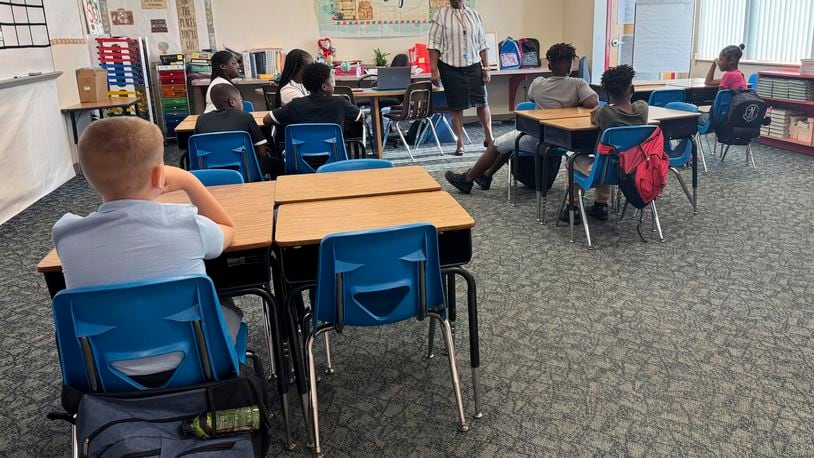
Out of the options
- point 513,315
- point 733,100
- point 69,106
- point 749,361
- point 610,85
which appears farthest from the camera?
point 69,106

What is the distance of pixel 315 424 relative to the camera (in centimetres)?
193

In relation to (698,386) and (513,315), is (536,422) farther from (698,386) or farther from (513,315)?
(513,315)

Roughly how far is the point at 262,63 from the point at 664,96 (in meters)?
4.86

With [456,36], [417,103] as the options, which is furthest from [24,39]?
[456,36]

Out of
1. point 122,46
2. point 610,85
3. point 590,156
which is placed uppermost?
point 122,46

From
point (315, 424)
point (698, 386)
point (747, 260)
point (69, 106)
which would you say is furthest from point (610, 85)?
point (69, 106)

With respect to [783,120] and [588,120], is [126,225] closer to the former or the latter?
[588,120]

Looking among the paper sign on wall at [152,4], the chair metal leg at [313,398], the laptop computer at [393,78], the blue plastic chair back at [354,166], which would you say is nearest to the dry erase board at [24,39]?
the paper sign on wall at [152,4]

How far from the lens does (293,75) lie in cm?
475

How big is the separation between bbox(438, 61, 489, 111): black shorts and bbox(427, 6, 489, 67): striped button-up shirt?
0.20 feet

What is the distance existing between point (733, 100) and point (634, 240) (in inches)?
85.1

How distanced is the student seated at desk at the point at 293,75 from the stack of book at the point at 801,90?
4.63m

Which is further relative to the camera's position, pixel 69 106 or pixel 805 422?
pixel 69 106

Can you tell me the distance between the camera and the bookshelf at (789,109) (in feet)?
19.4
